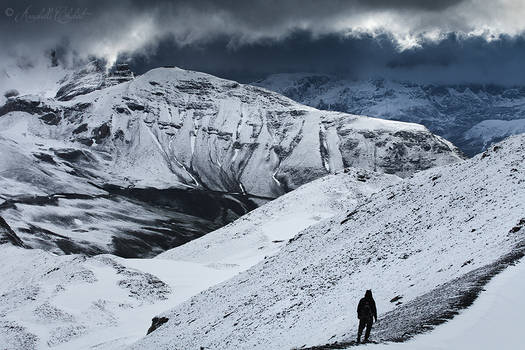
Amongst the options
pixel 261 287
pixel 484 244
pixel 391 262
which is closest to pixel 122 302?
pixel 261 287

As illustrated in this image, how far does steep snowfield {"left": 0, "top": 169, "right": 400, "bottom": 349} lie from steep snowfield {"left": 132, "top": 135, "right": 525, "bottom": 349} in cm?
1142

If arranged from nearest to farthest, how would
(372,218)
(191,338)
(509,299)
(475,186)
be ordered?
(509,299), (191,338), (475,186), (372,218)

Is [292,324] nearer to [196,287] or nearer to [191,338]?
[191,338]

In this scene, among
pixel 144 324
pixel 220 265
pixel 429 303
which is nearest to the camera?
pixel 429 303

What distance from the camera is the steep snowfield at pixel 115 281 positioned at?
246 feet

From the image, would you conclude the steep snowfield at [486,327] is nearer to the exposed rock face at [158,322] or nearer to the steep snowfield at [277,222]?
the exposed rock face at [158,322]

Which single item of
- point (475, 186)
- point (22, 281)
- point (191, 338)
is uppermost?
point (475, 186)

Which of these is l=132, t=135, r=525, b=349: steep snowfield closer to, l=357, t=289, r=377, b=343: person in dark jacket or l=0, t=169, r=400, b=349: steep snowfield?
l=357, t=289, r=377, b=343: person in dark jacket

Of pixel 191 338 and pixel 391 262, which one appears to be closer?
pixel 391 262

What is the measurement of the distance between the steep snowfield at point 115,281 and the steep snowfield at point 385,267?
1142cm

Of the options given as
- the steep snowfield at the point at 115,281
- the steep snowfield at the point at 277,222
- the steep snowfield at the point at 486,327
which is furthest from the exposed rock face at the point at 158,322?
the steep snowfield at the point at 486,327

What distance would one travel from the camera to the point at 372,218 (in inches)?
2456

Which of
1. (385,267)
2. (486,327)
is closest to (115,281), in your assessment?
(385,267)

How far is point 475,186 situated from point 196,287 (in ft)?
151
